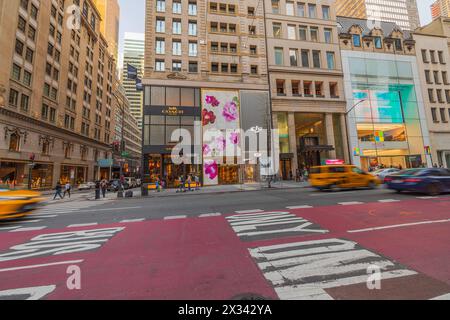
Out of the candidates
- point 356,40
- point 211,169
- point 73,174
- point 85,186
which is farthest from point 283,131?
point 73,174

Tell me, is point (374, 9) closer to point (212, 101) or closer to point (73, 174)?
point (212, 101)

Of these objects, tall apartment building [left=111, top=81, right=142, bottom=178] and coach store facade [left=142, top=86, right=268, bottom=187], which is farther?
tall apartment building [left=111, top=81, right=142, bottom=178]

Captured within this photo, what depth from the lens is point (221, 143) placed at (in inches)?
1058

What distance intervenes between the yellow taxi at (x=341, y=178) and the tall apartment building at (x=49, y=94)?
33599 mm

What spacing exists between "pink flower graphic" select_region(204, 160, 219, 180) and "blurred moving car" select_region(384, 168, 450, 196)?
1872cm

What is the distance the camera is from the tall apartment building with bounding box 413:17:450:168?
32375mm

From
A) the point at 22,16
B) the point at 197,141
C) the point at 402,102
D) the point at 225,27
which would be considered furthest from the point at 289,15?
the point at 22,16

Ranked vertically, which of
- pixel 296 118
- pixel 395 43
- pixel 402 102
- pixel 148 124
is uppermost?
pixel 395 43

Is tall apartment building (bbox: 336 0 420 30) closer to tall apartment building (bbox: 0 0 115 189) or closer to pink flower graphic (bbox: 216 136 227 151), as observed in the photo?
pink flower graphic (bbox: 216 136 227 151)

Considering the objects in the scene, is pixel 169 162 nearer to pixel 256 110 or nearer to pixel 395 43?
pixel 256 110

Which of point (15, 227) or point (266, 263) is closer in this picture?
point (266, 263)

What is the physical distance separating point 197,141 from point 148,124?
6.50 metres

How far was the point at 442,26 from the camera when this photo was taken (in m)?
36.4

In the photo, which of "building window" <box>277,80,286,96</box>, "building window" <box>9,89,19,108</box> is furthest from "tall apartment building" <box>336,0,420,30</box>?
"building window" <box>9,89,19,108</box>
